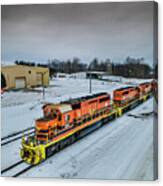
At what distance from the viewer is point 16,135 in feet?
7.79

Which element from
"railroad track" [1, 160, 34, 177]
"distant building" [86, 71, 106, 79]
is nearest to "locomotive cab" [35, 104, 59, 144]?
"railroad track" [1, 160, 34, 177]

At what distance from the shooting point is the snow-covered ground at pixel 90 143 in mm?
2246

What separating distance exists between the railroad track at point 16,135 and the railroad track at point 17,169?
0.13 m

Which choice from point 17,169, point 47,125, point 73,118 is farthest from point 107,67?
point 17,169

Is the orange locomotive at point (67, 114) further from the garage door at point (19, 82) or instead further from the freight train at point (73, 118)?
the garage door at point (19, 82)

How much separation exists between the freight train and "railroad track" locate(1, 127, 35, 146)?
0.11 ft

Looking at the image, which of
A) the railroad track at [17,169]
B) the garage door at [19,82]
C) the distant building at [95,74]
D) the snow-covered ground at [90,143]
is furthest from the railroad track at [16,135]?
the distant building at [95,74]

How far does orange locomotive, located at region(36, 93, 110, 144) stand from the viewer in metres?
2.31

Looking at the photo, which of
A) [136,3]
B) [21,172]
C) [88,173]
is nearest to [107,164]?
[88,173]

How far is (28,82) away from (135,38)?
0.64 meters

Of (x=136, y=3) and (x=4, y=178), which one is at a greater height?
(x=136, y=3)

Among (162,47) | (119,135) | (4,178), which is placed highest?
(162,47)

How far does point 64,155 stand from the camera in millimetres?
2314

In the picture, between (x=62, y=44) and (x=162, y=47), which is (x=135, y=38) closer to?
(x=162, y=47)
